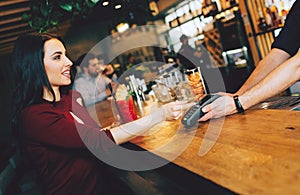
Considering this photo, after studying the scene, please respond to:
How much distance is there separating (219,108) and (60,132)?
0.75 meters

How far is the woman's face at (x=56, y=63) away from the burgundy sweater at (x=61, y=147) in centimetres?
13

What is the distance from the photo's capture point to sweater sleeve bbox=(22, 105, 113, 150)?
48.0 inches

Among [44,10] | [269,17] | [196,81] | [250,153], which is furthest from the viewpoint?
[269,17]

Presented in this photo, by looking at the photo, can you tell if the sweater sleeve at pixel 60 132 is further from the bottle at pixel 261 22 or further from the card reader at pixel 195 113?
the bottle at pixel 261 22

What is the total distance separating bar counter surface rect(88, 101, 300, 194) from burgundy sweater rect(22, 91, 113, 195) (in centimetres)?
24

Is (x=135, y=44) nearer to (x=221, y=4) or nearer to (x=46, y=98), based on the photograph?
(x=221, y=4)

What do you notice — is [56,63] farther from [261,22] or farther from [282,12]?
[261,22]

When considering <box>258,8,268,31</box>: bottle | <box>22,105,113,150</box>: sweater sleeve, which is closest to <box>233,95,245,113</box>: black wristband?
<box>22,105,113,150</box>: sweater sleeve

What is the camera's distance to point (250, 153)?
791mm

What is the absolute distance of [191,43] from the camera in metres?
5.72

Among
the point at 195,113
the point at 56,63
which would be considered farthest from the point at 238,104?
the point at 56,63

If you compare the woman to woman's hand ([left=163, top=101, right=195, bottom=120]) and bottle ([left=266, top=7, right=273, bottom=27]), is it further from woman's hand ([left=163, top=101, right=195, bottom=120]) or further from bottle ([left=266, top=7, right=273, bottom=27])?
bottle ([left=266, top=7, right=273, bottom=27])

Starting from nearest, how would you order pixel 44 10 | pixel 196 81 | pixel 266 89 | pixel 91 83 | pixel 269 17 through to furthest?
pixel 266 89, pixel 196 81, pixel 44 10, pixel 269 17, pixel 91 83

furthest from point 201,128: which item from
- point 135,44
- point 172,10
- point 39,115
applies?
point 135,44
